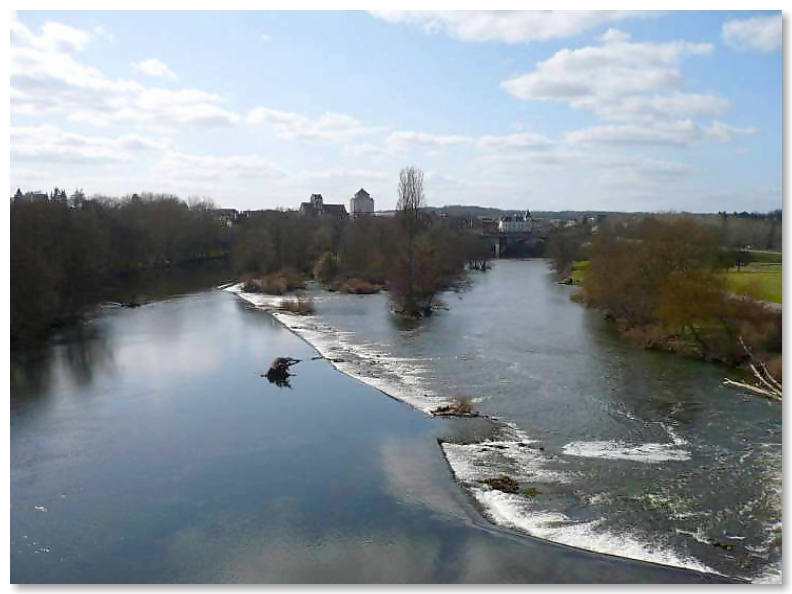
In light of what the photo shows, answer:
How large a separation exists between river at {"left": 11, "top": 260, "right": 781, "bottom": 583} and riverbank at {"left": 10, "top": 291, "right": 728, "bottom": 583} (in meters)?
0.04

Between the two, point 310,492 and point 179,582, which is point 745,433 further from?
point 179,582

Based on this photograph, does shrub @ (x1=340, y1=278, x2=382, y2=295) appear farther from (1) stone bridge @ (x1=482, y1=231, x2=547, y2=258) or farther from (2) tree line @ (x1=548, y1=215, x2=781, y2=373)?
(1) stone bridge @ (x1=482, y1=231, x2=547, y2=258)

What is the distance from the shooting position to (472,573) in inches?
335

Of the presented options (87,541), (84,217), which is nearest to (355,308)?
(84,217)

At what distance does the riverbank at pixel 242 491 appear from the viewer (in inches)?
340

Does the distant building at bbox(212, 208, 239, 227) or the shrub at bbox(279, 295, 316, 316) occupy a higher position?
the distant building at bbox(212, 208, 239, 227)

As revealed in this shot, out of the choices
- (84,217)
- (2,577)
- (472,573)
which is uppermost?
(84,217)

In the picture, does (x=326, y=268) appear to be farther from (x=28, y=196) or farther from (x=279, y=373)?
(x=279, y=373)

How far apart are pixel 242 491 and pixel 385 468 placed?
2.29m

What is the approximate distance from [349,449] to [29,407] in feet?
23.1

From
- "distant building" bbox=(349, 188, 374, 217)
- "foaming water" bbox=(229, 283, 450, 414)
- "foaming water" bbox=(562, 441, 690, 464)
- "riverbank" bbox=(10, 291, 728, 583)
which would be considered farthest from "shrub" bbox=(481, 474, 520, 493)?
"distant building" bbox=(349, 188, 374, 217)

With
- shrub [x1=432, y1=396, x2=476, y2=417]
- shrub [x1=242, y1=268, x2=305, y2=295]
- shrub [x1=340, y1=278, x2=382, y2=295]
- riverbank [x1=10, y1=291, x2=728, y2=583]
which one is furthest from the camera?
shrub [x1=340, y1=278, x2=382, y2=295]

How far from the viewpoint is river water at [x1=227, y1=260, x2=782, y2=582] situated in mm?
9406

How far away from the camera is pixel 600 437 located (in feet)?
42.8
